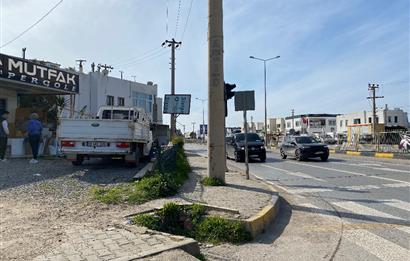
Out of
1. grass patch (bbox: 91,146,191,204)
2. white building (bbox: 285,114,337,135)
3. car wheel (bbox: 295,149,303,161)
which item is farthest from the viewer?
white building (bbox: 285,114,337,135)

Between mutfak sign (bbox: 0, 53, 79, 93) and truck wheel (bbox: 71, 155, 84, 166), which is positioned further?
mutfak sign (bbox: 0, 53, 79, 93)

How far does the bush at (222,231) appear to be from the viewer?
19.9 ft

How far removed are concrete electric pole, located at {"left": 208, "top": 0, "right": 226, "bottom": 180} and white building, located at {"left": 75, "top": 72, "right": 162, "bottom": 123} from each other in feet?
95.1

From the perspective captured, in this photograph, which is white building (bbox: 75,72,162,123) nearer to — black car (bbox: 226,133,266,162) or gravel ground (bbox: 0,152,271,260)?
black car (bbox: 226,133,266,162)

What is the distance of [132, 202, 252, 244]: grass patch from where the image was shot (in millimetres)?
6105

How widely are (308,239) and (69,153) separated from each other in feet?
30.6

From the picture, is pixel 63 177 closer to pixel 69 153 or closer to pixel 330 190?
pixel 69 153

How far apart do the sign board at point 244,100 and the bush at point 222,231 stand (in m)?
7.02

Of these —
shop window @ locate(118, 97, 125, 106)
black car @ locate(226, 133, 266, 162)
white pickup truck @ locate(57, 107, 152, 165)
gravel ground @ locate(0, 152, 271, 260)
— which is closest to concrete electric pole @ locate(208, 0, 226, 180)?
gravel ground @ locate(0, 152, 271, 260)

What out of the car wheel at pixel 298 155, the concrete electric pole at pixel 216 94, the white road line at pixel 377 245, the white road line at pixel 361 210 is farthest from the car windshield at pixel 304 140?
the white road line at pixel 377 245

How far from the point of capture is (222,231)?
6172mm

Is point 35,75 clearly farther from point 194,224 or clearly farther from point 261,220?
point 261,220

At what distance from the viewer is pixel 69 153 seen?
13383 millimetres

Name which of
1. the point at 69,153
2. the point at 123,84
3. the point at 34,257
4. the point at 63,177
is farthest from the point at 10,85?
the point at 123,84
